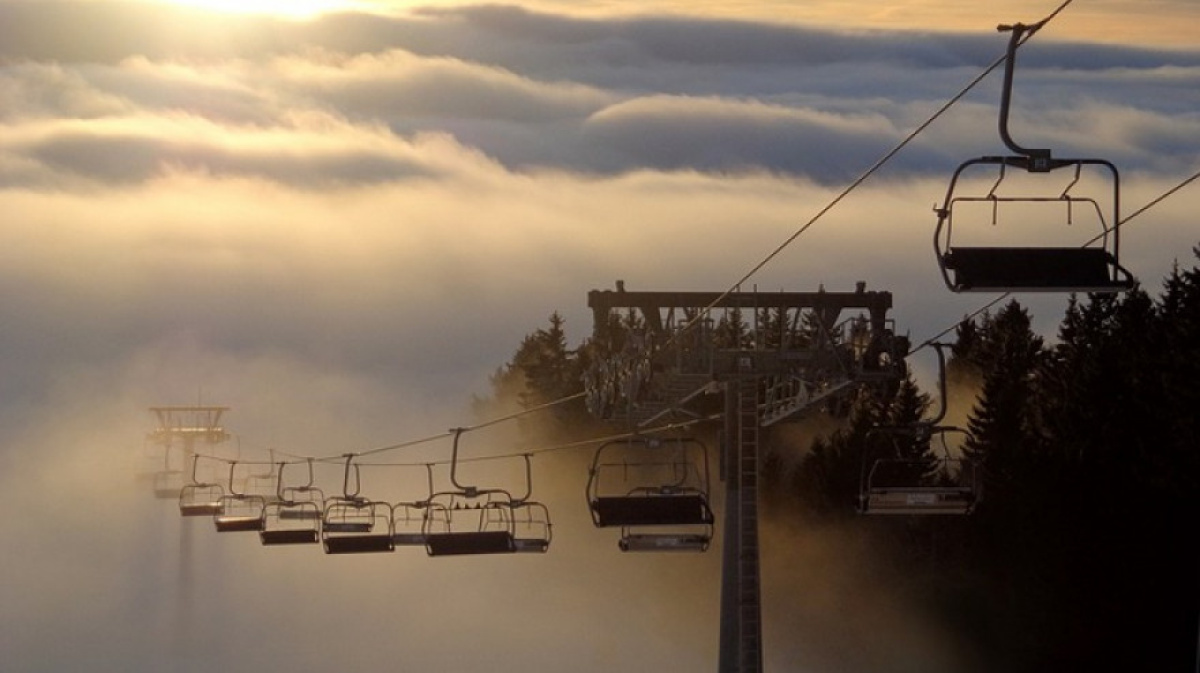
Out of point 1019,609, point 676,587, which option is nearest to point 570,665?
point 676,587

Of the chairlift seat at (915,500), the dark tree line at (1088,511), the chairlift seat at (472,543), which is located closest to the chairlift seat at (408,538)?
the chairlift seat at (472,543)

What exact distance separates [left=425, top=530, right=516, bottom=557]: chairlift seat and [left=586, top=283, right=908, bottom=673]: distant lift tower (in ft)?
15.4

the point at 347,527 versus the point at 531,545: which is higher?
the point at 347,527

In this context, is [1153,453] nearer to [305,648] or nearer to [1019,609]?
[1019,609]

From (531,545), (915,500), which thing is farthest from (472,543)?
(915,500)

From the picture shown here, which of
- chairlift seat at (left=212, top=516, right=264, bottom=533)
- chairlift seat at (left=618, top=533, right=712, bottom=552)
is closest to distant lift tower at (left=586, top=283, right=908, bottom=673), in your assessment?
chairlift seat at (left=618, top=533, right=712, bottom=552)

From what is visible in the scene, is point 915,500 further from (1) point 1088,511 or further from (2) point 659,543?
(1) point 1088,511

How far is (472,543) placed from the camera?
5747 centimetres

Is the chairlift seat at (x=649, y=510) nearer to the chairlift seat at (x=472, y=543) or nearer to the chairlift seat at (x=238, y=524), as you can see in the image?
the chairlift seat at (x=472, y=543)

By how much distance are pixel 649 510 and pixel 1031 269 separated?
21.8 metres

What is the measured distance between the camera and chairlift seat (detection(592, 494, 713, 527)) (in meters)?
54.2

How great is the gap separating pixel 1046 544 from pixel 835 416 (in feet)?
130

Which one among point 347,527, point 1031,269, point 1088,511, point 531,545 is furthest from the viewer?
point 1088,511

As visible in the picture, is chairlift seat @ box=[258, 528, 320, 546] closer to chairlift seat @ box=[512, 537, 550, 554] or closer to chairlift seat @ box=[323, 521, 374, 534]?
chairlift seat @ box=[323, 521, 374, 534]
